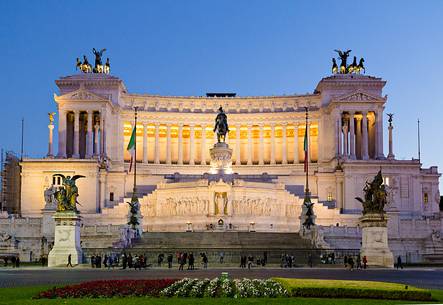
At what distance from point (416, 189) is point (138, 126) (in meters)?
47.8

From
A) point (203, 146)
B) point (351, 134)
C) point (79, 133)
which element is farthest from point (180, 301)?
point (203, 146)

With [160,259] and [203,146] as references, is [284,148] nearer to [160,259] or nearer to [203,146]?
[203,146]

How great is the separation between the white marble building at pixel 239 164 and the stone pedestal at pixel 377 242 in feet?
59.7

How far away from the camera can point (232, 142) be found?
13562 centimetres

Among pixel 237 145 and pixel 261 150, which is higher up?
pixel 237 145

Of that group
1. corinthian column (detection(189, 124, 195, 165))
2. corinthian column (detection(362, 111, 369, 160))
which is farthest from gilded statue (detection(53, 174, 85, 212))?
corinthian column (detection(189, 124, 195, 165))

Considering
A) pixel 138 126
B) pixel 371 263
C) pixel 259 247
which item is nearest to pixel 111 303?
pixel 371 263

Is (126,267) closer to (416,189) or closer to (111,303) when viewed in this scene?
(111,303)

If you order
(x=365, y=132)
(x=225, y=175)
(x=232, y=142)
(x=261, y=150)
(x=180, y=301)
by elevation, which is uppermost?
(x=365, y=132)

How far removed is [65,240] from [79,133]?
65.4 meters

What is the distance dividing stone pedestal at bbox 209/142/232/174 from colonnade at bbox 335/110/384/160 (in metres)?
21.5

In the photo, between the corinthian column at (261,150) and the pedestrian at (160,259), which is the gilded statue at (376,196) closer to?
the pedestrian at (160,259)

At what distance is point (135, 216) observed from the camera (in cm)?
8206

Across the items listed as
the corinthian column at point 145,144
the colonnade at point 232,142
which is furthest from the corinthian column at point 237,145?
the corinthian column at point 145,144
